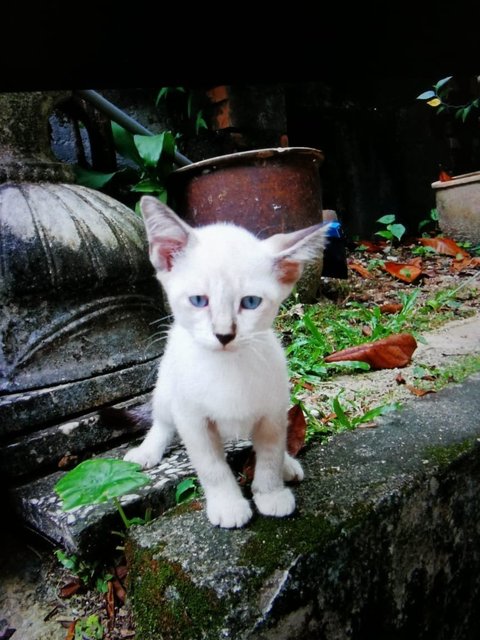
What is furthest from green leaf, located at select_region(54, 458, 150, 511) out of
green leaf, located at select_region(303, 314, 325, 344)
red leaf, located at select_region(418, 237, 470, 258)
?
red leaf, located at select_region(418, 237, 470, 258)

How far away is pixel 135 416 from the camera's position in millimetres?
1657

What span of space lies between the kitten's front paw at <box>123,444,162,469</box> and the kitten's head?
1.86ft

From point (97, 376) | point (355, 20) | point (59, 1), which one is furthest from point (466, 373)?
point (59, 1)

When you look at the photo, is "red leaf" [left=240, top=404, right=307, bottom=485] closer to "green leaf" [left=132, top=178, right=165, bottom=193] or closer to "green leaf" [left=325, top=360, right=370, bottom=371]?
"green leaf" [left=325, top=360, right=370, bottom=371]

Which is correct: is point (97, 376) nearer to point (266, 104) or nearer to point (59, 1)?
point (59, 1)

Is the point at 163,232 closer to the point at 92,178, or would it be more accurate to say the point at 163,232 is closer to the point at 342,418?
the point at 342,418

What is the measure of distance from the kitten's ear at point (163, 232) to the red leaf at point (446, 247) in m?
4.21

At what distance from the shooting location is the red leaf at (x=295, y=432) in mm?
1466

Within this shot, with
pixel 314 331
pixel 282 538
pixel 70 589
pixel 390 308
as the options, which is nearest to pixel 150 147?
pixel 314 331

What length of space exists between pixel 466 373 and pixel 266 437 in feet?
4.03

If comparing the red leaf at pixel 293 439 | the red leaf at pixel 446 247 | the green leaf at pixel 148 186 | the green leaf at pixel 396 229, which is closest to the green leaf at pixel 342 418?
the red leaf at pixel 293 439

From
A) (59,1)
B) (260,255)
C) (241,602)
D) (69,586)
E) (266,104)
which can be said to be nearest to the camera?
(59,1)

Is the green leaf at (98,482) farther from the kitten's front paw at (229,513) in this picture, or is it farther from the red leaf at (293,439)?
the red leaf at (293,439)

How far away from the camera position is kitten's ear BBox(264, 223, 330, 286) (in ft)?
3.45
